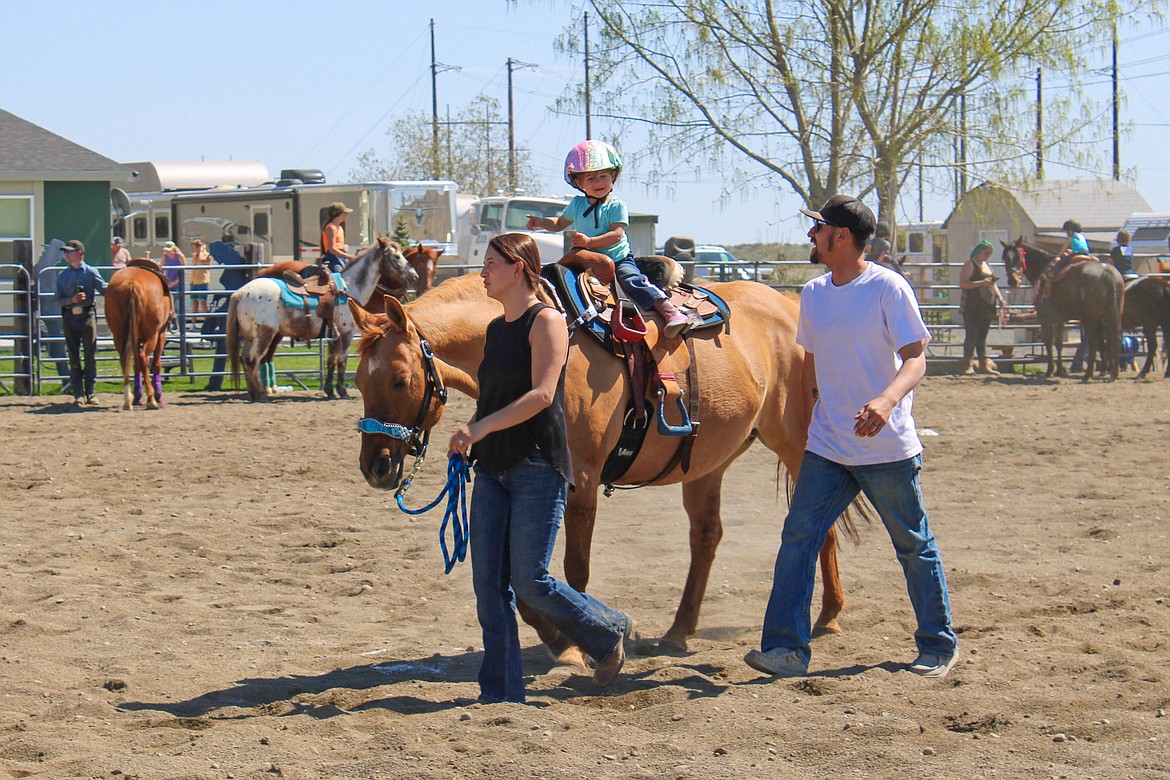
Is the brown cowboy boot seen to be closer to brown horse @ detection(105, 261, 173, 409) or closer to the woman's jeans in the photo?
brown horse @ detection(105, 261, 173, 409)

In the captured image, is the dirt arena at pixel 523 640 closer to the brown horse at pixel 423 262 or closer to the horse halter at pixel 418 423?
the horse halter at pixel 418 423

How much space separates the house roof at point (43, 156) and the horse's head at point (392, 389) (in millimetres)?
20898

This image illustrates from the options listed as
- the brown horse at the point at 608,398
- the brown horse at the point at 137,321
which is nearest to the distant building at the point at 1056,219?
the brown horse at the point at 137,321

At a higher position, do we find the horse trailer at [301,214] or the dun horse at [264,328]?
the horse trailer at [301,214]

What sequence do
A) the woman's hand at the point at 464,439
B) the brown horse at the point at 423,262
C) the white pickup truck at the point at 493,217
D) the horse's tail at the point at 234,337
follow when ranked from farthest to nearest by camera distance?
1. the white pickup truck at the point at 493,217
2. the horse's tail at the point at 234,337
3. the brown horse at the point at 423,262
4. the woman's hand at the point at 464,439

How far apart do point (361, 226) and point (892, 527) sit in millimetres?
22998

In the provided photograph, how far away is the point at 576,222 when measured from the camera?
560 cm

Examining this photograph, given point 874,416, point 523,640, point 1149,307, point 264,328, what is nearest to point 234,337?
point 264,328

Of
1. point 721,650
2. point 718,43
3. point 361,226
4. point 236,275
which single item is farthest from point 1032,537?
point 361,226

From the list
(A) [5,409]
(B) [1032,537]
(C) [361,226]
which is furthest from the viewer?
(C) [361,226]

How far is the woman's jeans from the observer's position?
750 inches

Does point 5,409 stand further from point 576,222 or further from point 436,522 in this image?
point 576,222

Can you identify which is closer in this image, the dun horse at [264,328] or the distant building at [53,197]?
the dun horse at [264,328]

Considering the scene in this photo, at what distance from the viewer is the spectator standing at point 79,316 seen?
→ 1474 cm
